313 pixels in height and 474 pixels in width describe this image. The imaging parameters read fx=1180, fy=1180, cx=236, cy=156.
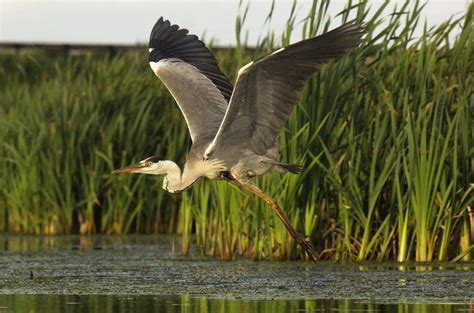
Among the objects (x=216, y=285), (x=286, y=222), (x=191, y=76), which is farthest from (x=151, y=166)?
(x=216, y=285)

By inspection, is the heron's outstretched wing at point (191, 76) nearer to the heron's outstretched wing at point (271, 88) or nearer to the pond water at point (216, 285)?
the heron's outstretched wing at point (271, 88)

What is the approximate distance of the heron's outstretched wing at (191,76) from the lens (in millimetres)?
8859

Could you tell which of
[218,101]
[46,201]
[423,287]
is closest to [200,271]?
[218,101]

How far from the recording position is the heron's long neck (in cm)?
877

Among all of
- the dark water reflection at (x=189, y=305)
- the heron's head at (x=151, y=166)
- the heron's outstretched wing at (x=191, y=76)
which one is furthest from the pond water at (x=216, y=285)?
the heron's outstretched wing at (x=191, y=76)

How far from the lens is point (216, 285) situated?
26.3 feet

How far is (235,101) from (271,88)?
25 centimetres

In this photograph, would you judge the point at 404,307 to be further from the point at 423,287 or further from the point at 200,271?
the point at 200,271

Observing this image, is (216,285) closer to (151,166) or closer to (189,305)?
(189,305)

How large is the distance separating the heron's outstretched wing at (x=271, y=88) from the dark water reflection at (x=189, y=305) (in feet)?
4.44

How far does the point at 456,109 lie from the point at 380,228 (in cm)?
118

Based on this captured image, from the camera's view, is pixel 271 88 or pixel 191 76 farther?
pixel 191 76

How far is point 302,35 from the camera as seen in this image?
30.5 feet

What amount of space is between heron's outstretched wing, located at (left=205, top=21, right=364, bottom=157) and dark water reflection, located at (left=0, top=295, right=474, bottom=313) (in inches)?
53.2
